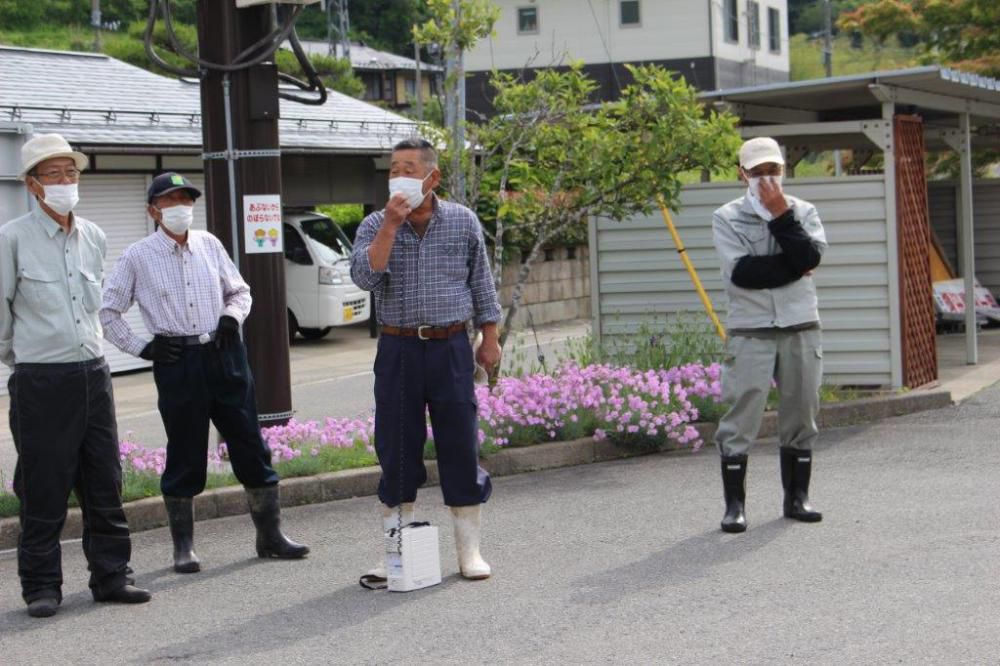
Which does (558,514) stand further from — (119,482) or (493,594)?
(119,482)

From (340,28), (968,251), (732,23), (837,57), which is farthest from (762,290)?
(837,57)

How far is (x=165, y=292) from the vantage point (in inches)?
278

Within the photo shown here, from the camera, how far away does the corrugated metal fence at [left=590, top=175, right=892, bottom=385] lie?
1248 centimetres

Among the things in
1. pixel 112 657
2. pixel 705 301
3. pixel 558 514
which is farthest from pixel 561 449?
pixel 112 657

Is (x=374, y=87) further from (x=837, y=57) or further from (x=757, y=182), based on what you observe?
(x=757, y=182)

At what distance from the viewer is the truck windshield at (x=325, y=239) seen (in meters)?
21.7

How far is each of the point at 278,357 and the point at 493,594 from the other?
11.6 feet

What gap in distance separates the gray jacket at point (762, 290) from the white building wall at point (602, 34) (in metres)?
40.3

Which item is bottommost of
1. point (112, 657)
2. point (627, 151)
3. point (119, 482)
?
point (112, 657)

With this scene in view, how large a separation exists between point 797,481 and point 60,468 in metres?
3.70

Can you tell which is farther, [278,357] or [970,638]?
[278,357]

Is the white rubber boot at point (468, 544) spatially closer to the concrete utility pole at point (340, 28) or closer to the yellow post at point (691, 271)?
the yellow post at point (691, 271)

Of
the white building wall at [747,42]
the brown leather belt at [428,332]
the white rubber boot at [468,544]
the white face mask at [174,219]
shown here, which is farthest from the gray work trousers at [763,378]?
the white building wall at [747,42]

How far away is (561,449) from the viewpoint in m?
10.1
